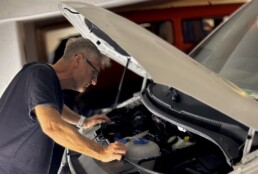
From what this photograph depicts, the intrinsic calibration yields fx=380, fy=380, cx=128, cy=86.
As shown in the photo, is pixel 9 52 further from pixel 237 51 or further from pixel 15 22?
pixel 237 51

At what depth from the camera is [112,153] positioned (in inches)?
66.1

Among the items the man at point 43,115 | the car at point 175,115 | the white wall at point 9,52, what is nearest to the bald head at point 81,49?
the man at point 43,115

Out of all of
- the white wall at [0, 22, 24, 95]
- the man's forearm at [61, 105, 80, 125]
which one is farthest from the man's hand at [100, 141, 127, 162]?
the white wall at [0, 22, 24, 95]

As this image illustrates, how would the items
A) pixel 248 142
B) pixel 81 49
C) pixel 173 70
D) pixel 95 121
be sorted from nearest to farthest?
pixel 173 70 < pixel 248 142 < pixel 81 49 < pixel 95 121

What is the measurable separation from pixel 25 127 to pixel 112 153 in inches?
18.3

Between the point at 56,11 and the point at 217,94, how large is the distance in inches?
83.2

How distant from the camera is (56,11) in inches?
128

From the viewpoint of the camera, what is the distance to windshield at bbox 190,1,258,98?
6.84 feet

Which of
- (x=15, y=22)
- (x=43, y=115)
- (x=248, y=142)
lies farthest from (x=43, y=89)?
(x=15, y=22)

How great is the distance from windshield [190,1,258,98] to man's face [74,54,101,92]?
2.47 feet

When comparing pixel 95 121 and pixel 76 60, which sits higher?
pixel 76 60

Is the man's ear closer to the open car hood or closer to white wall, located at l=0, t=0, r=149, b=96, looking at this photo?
the open car hood

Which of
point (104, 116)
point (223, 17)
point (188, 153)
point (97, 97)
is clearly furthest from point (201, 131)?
point (223, 17)

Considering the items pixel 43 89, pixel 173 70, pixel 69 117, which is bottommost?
pixel 69 117
